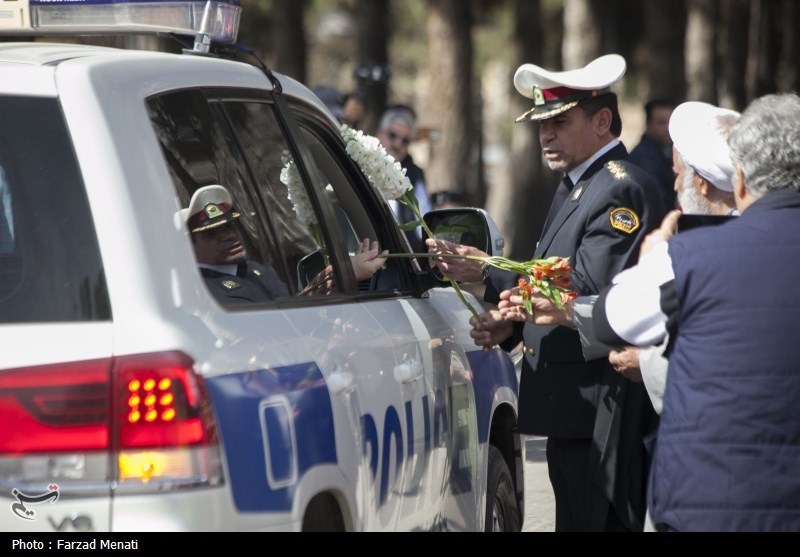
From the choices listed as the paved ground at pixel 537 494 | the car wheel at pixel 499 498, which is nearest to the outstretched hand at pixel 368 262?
the car wheel at pixel 499 498

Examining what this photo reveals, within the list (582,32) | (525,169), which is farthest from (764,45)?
(582,32)

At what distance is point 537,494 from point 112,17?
179 inches

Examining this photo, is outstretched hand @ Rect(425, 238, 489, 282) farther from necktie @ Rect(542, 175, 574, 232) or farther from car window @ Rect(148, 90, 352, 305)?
car window @ Rect(148, 90, 352, 305)

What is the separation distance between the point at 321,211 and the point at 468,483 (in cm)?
114

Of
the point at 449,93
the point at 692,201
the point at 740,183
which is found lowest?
the point at 449,93

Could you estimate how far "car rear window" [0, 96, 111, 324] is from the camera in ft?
9.22

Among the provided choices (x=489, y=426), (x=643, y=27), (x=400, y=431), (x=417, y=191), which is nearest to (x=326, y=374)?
(x=400, y=431)

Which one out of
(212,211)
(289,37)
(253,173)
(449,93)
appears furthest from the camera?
(289,37)

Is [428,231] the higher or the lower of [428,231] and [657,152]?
the higher

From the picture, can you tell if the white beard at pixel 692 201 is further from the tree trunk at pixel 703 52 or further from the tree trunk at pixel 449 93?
the tree trunk at pixel 703 52

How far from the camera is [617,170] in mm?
4648

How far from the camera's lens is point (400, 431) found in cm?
369

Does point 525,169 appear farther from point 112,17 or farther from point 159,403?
point 159,403

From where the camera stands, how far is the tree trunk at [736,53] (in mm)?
30688
